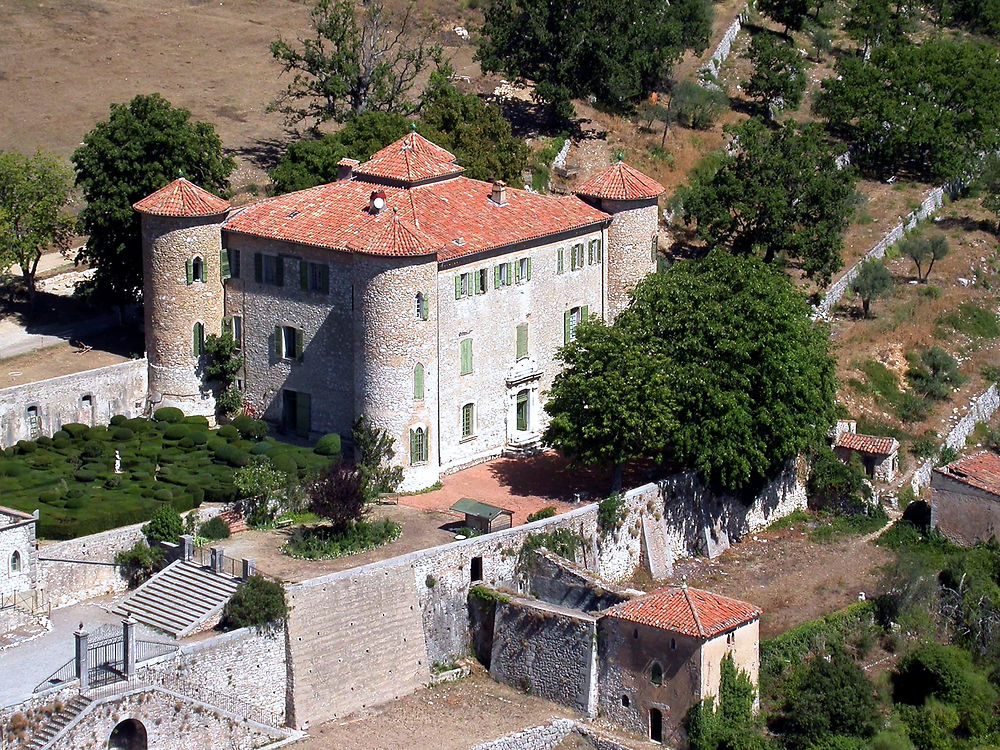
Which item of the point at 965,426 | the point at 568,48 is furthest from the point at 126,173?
the point at 965,426

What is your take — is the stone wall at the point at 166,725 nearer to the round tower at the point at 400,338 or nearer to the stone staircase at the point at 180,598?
the stone staircase at the point at 180,598

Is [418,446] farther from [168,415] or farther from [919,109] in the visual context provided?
[919,109]

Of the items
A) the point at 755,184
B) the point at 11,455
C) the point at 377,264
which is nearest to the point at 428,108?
the point at 755,184

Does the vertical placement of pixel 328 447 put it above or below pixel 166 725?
above

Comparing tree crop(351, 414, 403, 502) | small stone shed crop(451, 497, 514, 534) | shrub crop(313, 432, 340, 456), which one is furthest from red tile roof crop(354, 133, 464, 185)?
small stone shed crop(451, 497, 514, 534)

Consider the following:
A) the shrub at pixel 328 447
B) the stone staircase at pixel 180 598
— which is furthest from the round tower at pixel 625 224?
the stone staircase at pixel 180 598

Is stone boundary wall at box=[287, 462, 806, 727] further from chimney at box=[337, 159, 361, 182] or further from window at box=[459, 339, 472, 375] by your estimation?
chimney at box=[337, 159, 361, 182]
